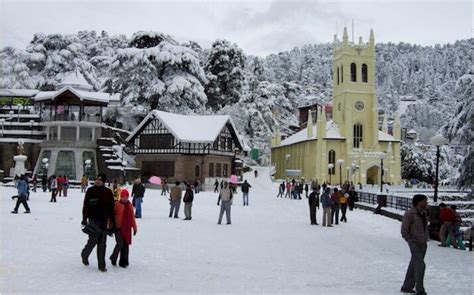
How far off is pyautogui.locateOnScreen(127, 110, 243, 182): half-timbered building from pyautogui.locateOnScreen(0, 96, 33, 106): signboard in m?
16.8

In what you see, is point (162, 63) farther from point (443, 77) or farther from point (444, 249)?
point (443, 77)

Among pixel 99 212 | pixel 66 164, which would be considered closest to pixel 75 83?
pixel 66 164

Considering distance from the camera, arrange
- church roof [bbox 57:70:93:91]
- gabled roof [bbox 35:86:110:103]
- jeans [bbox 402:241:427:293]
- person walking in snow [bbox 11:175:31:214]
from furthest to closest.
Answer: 1. church roof [bbox 57:70:93:91]
2. gabled roof [bbox 35:86:110:103]
3. person walking in snow [bbox 11:175:31:214]
4. jeans [bbox 402:241:427:293]

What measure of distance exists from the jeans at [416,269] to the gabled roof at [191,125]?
130 feet

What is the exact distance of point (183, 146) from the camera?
1928 inches

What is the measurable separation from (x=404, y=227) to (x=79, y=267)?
19.8ft

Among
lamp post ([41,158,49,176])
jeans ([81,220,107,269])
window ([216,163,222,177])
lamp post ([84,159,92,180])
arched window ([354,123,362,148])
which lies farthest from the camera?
arched window ([354,123,362,148])

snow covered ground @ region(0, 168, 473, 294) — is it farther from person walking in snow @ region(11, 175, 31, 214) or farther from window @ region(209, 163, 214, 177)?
window @ region(209, 163, 214, 177)

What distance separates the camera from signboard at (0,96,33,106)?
5978 centimetres

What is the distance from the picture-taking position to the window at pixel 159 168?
49.0m

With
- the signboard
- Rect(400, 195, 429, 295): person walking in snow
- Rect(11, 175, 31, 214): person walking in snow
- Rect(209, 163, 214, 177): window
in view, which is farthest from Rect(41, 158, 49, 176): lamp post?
Rect(400, 195, 429, 295): person walking in snow

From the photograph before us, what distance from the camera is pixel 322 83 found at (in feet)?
562

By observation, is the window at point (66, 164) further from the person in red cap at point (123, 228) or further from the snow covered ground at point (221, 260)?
the person in red cap at point (123, 228)

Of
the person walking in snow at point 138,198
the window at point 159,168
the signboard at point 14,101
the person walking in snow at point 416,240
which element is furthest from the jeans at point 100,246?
the signboard at point 14,101
